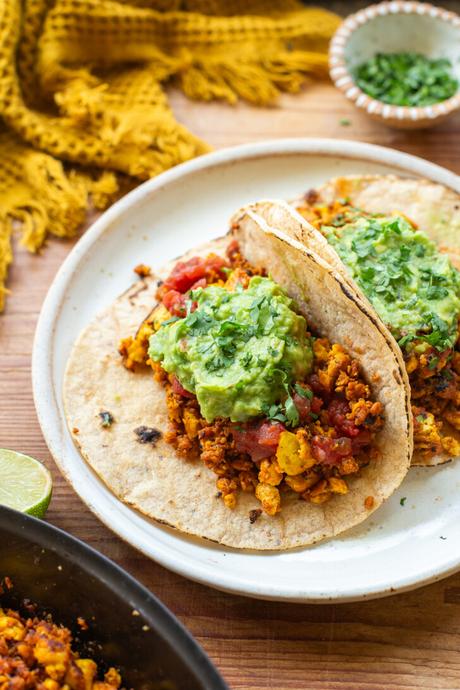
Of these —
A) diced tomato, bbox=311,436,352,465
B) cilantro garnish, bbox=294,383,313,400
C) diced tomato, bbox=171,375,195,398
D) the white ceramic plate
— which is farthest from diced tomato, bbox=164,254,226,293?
diced tomato, bbox=311,436,352,465

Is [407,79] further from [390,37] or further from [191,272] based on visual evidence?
[191,272]

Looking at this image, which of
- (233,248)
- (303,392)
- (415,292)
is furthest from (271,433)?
(233,248)

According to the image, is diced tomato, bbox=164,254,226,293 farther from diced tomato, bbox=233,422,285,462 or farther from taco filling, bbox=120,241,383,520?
diced tomato, bbox=233,422,285,462

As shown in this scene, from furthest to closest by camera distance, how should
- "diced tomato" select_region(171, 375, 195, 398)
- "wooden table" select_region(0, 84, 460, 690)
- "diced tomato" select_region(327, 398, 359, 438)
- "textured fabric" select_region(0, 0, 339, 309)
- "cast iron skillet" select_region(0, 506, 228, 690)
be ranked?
"textured fabric" select_region(0, 0, 339, 309) → "diced tomato" select_region(171, 375, 195, 398) → "diced tomato" select_region(327, 398, 359, 438) → "wooden table" select_region(0, 84, 460, 690) → "cast iron skillet" select_region(0, 506, 228, 690)

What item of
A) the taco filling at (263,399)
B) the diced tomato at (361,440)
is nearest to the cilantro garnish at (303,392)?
the taco filling at (263,399)

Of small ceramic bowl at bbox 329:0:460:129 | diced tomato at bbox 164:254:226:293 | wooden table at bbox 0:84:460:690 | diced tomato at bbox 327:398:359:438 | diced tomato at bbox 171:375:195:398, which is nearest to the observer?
wooden table at bbox 0:84:460:690

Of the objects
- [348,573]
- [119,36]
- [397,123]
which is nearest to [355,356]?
[348,573]

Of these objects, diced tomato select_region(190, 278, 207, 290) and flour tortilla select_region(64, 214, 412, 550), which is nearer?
flour tortilla select_region(64, 214, 412, 550)
